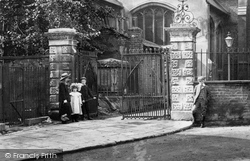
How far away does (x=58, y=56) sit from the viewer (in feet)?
46.2

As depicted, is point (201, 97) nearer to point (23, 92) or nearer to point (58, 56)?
point (58, 56)

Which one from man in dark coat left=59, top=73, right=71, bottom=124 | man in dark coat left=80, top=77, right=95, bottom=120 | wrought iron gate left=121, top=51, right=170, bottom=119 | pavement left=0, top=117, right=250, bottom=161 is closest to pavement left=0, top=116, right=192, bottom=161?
pavement left=0, top=117, right=250, bottom=161

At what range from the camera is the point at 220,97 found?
13133 mm

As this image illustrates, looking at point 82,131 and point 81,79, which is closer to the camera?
point 82,131

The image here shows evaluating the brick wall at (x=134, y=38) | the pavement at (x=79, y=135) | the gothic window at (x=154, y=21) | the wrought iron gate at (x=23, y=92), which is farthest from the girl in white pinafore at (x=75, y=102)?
the gothic window at (x=154, y=21)

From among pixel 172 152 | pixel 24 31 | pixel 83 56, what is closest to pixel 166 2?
pixel 24 31

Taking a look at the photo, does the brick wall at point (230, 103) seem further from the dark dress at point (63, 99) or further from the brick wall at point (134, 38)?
the brick wall at point (134, 38)

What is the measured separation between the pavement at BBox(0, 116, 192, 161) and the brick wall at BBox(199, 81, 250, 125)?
1.01 meters

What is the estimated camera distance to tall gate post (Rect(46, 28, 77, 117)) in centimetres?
1405

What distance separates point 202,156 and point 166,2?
2063 centimetres

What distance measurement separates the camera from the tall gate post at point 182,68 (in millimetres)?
13680

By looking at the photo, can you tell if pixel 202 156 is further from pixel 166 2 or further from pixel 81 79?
pixel 166 2

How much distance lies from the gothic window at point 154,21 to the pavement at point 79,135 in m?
15.0

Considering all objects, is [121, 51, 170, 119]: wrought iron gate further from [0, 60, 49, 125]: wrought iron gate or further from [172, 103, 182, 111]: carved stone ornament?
[0, 60, 49, 125]: wrought iron gate
